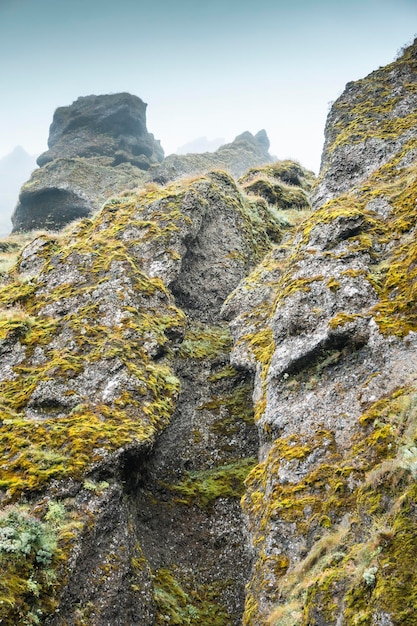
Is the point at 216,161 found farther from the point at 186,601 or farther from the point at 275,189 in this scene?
the point at 186,601

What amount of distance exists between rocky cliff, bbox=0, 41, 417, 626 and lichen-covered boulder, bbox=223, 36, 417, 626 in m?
0.05

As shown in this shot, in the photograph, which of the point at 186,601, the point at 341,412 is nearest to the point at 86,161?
the point at 341,412

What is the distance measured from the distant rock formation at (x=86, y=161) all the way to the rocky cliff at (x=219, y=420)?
113ft

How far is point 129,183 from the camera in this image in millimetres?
53531

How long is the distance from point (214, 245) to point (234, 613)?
49.7 ft

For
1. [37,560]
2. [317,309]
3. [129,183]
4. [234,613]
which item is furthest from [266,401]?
[129,183]

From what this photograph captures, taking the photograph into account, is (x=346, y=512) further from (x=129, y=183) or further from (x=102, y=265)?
(x=129, y=183)

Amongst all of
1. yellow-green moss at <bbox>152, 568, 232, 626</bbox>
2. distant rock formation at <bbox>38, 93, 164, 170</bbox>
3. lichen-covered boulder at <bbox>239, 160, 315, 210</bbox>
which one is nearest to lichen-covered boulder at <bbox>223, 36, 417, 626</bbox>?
yellow-green moss at <bbox>152, 568, 232, 626</bbox>

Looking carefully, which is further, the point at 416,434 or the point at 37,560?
the point at 37,560

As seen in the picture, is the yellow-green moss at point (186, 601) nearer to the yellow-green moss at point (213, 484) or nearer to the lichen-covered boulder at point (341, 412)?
the yellow-green moss at point (213, 484)

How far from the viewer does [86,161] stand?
202ft

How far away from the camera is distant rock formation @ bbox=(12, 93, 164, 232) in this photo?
50.6 m

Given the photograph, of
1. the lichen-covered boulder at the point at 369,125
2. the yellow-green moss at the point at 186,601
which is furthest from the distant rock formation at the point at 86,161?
the yellow-green moss at the point at 186,601

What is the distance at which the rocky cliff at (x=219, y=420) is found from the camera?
24.5 ft
